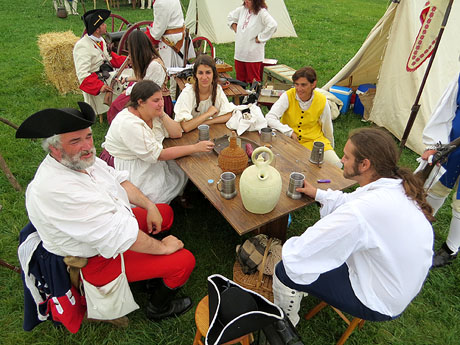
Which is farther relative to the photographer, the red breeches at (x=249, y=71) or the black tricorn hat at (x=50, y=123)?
the red breeches at (x=249, y=71)

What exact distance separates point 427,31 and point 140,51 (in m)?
3.88

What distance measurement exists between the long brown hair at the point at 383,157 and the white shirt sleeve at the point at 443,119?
1.51m

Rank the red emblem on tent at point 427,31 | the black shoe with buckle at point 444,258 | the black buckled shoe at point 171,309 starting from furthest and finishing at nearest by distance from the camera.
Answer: the red emblem on tent at point 427,31, the black shoe with buckle at point 444,258, the black buckled shoe at point 171,309

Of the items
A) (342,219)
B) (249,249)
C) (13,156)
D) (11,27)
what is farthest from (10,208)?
(11,27)

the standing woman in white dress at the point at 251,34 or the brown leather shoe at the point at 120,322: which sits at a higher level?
the standing woman in white dress at the point at 251,34

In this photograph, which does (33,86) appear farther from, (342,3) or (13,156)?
(342,3)

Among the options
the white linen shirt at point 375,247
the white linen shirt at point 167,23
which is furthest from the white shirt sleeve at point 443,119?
the white linen shirt at point 167,23

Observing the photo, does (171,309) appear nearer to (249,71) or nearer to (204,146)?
(204,146)

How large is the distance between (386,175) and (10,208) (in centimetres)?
416

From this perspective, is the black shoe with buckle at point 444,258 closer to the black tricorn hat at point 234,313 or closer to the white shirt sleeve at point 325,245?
the white shirt sleeve at point 325,245

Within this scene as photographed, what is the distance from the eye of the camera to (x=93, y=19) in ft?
16.6

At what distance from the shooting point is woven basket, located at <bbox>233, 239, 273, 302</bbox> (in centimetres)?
237

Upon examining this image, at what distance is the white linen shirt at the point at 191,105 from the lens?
348cm

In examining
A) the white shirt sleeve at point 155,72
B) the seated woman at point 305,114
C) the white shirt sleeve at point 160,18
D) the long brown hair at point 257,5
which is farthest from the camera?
the long brown hair at point 257,5
